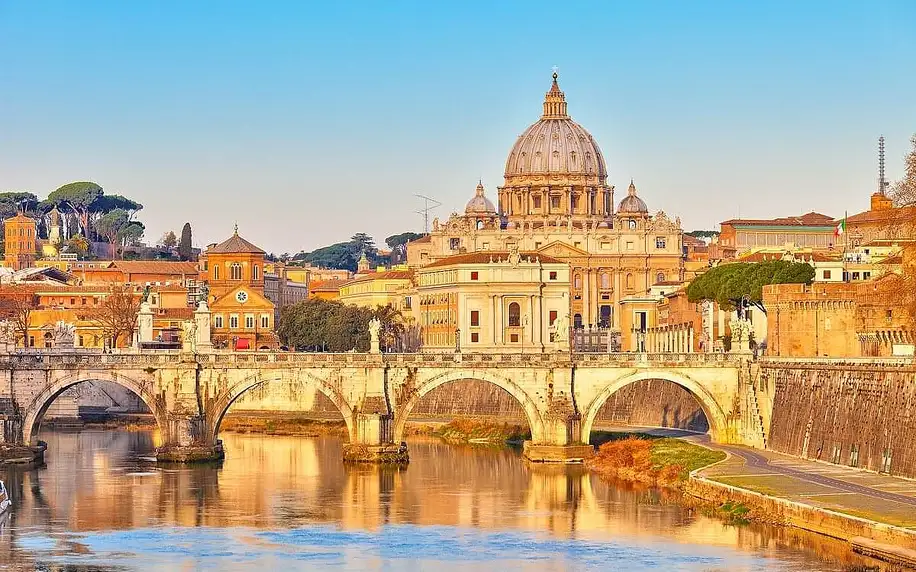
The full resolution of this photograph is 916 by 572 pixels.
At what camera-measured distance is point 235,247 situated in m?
157

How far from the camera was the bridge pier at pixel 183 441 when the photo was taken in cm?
8250

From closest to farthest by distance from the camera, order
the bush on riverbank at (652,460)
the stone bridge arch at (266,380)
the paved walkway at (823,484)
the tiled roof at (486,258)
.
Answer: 1. the paved walkway at (823,484)
2. the bush on riverbank at (652,460)
3. the stone bridge arch at (266,380)
4. the tiled roof at (486,258)

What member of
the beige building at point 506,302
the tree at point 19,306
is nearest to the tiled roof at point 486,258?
the beige building at point 506,302

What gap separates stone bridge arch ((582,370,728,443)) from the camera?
82.1 m

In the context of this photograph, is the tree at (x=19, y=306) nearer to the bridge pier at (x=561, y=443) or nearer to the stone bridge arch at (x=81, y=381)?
the stone bridge arch at (x=81, y=381)

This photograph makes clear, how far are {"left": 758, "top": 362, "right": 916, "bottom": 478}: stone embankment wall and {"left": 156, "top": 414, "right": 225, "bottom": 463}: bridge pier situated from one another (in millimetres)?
21206

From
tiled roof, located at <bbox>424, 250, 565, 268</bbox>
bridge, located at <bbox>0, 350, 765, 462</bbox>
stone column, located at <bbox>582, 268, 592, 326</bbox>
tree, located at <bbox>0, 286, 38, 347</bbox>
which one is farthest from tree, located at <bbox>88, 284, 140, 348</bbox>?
bridge, located at <bbox>0, 350, 765, 462</bbox>

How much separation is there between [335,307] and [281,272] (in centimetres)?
4199

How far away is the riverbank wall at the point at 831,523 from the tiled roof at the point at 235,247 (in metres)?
91.7

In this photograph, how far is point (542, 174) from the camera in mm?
182000

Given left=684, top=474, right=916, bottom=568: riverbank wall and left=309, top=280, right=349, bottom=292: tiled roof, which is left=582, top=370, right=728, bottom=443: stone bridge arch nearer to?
left=684, top=474, right=916, bottom=568: riverbank wall

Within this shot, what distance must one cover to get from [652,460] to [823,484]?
13966 millimetres

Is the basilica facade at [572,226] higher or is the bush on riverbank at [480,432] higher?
the basilica facade at [572,226]

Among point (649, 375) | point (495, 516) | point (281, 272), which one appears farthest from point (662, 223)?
point (495, 516)
